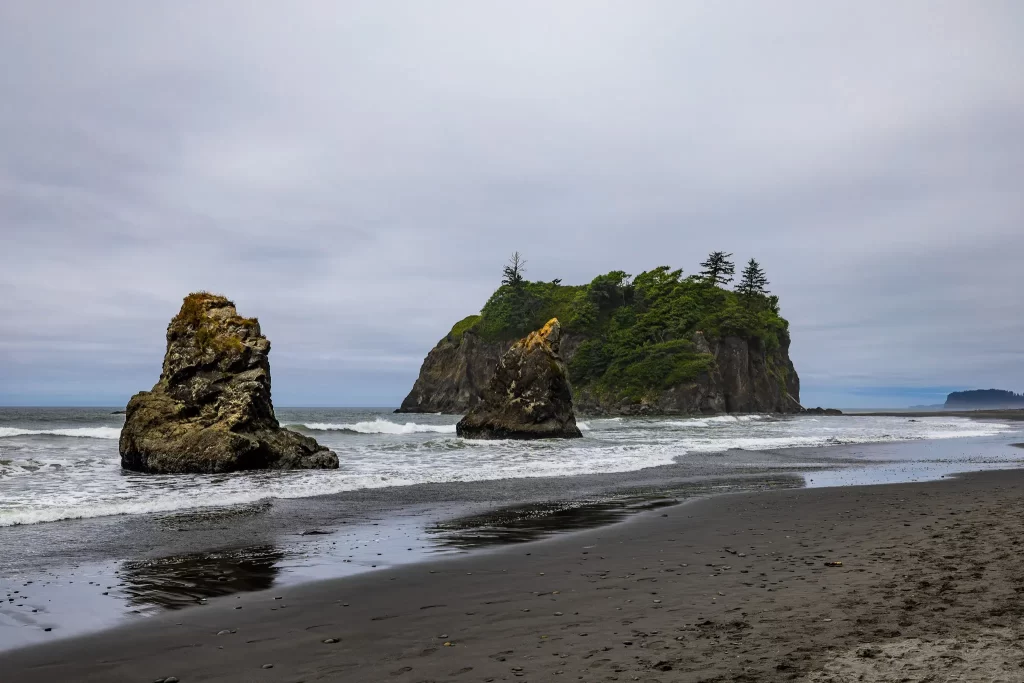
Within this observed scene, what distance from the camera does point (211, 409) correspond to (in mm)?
19156

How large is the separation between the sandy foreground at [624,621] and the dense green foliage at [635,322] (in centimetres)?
8465

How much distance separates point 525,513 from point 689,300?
92903 millimetres

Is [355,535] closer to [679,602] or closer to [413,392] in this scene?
[679,602]

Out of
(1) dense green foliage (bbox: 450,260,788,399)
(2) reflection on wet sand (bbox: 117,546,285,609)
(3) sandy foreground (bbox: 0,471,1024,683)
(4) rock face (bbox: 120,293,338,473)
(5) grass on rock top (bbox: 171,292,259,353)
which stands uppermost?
(1) dense green foliage (bbox: 450,260,788,399)

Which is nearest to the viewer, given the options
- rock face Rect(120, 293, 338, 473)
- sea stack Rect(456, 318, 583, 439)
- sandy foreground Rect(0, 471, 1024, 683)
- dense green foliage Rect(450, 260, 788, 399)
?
sandy foreground Rect(0, 471, 1024, 683)

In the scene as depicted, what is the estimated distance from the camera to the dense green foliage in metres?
93.4

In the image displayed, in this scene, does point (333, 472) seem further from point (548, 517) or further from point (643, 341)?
point (643, 341)

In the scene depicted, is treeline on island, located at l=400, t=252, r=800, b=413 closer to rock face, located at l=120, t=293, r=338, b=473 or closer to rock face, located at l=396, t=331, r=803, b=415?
rock face, located at l=396, t=331, r=803, b=415

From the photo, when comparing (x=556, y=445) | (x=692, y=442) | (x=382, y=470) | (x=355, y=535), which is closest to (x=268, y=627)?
(x=355, y=535)

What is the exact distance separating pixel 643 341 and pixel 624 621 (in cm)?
9449

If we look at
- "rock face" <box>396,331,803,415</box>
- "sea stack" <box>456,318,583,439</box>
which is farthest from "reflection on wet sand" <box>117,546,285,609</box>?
"rock face" <box>396,331,803,415</box>

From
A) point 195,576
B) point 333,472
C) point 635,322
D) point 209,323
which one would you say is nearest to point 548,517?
point 195,576

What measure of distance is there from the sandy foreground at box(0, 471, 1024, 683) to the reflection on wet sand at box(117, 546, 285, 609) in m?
0.43

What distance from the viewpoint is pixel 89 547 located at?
8.65m
